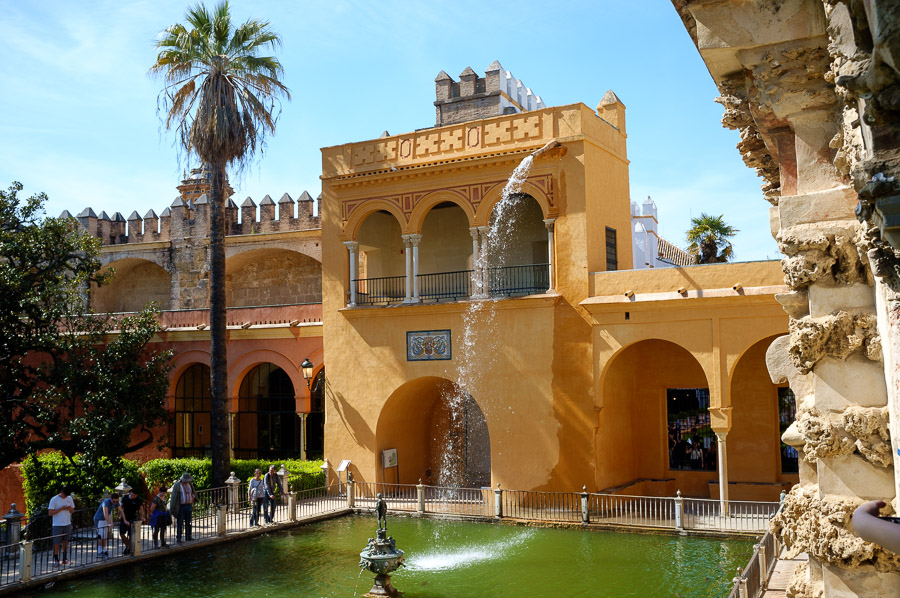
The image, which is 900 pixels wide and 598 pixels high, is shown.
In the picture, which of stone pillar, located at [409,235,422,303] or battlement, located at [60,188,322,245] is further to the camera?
battlement, located at [60,188,322,245]

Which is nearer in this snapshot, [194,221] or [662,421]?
[662,421]

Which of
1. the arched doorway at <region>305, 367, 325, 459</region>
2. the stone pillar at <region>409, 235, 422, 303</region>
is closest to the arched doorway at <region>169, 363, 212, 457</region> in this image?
the arched doorway at <region>305, 367, 325, 459</region>

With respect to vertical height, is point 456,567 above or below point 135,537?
below

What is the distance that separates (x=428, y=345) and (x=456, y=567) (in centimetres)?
735

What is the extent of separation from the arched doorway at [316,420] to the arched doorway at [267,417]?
37 centimetres

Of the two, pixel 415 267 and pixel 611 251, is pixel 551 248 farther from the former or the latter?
pixel 415 267

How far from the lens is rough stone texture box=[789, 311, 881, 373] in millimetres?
4184

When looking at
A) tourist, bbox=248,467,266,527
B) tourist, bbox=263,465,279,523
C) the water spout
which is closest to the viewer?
tourist, bbox=248,467,266,527

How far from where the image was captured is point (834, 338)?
4289mm

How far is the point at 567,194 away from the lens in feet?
60.4

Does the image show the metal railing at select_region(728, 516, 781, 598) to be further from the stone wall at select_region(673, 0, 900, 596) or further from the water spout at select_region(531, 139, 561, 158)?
the water spout at select_region(531, 139, 561, 158)

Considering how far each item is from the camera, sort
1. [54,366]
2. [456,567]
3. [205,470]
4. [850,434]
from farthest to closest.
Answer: [205,470] < [54,366] < [456,567] < [850,434]

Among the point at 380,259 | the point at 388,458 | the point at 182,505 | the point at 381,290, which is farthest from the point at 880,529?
the point at 380,259

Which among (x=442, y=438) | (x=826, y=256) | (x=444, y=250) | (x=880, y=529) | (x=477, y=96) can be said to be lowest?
(x=442, y=438)
